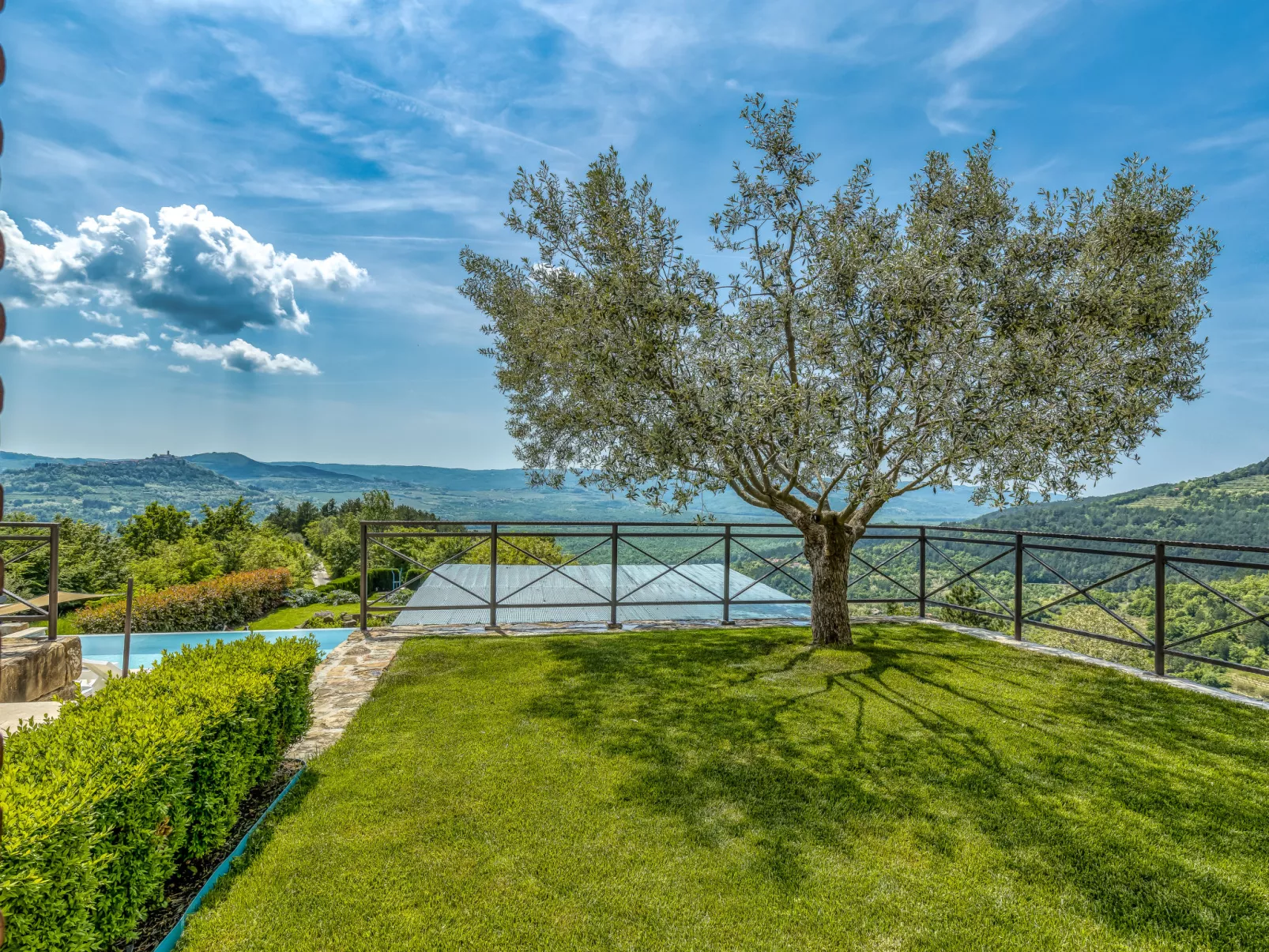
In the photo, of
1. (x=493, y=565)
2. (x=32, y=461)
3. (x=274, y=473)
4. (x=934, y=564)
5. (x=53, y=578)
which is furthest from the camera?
(x=274, y=473)

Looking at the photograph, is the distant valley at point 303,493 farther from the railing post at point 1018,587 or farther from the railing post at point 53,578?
the railing post at point 1018,587

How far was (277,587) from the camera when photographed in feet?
40.6

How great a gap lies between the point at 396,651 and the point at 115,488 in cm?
2507

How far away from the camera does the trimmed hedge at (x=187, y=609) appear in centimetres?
940

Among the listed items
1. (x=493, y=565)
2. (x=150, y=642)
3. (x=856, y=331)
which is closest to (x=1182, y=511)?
(x=856, y=331)

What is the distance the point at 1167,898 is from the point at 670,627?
196 inches

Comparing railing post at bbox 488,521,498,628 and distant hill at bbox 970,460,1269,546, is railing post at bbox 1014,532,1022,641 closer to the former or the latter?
distant hill at bbox 970,460,1269,546

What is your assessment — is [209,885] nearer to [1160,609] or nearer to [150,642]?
[1160,609]

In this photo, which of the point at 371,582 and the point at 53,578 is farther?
the point at 371,582

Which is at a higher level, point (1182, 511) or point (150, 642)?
point (1182, 511)

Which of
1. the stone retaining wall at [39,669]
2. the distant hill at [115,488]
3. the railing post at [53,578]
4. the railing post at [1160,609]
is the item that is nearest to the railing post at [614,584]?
the stone retaining wall at [39,669]

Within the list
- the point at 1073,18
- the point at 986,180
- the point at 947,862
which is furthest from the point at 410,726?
the point at 1073,18

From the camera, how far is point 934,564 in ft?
24.8

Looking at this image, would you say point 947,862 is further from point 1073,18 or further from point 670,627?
point 1073,18
